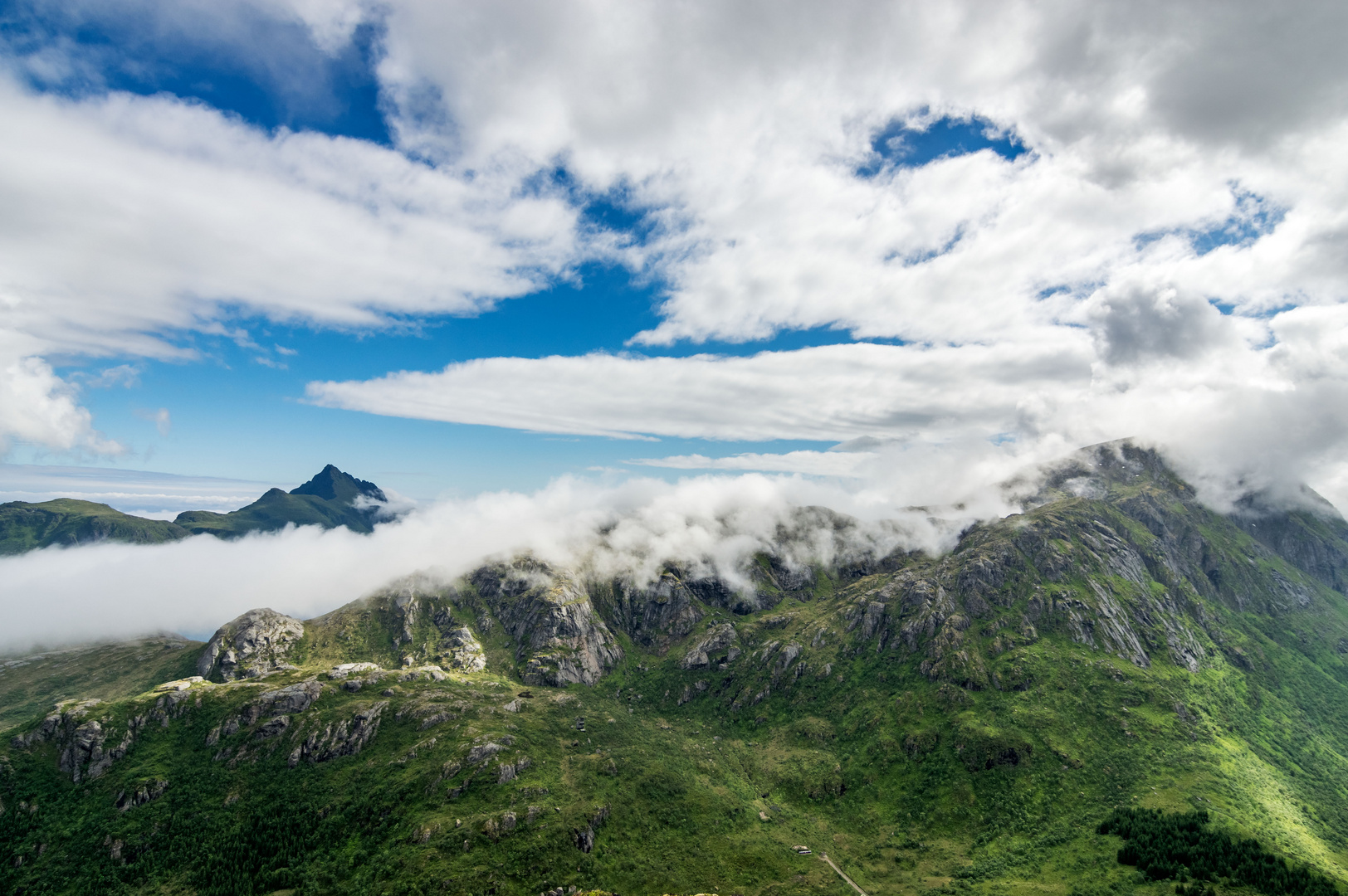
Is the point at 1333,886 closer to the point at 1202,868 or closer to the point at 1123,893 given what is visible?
the point at 1202,868

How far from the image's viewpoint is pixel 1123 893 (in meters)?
198

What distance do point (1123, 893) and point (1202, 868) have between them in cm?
3112

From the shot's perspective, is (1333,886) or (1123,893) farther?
(1123,893)

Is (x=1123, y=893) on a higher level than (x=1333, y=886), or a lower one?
lower

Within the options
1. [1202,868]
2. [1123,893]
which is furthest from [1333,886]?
[1123,893]

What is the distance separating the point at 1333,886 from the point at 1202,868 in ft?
109

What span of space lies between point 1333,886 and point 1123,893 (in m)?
62.0

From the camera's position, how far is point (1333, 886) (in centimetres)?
17850

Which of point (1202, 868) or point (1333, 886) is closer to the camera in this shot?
point (1333, 886)

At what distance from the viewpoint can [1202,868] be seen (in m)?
197
